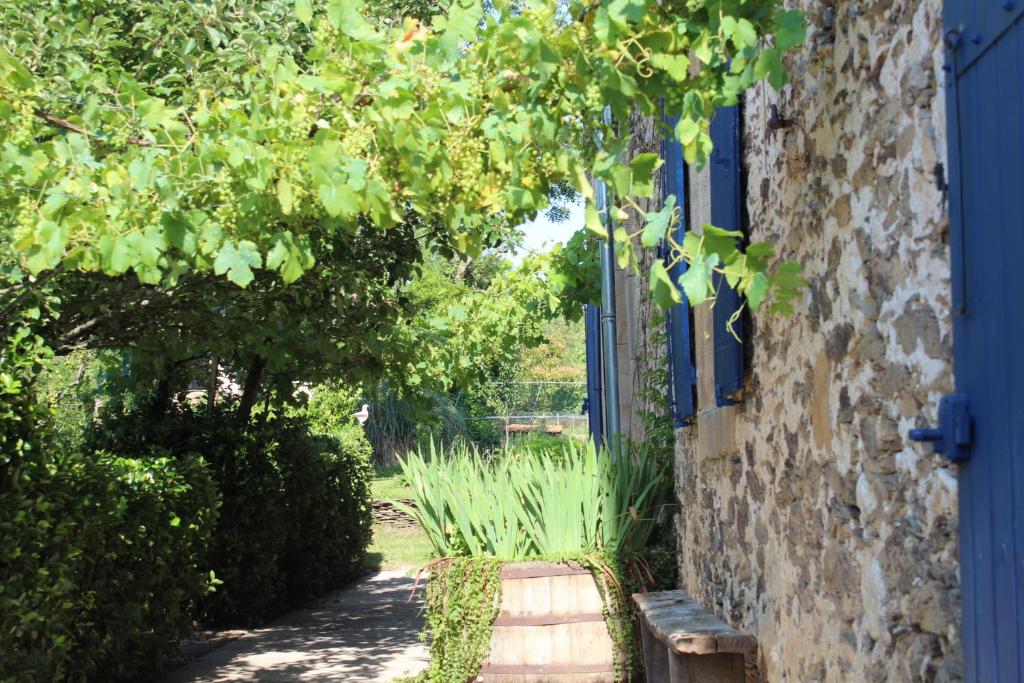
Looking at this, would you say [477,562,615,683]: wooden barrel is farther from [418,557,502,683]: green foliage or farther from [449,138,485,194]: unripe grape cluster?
[449,138,485,194]: unripe grape cluster

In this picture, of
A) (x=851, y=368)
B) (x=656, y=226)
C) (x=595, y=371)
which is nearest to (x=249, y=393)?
(x=595, y=371)

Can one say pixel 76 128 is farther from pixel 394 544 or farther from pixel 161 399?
pixel 394 544

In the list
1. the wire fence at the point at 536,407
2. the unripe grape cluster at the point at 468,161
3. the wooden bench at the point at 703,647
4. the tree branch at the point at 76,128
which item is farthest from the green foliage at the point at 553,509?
the wire fence at the point at 536,407

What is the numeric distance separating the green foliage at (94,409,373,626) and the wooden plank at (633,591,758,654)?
4.52 meters

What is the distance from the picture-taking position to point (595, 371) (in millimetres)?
11047

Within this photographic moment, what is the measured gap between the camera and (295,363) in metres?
7.90

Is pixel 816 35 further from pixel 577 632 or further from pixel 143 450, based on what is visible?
pixel 143 450

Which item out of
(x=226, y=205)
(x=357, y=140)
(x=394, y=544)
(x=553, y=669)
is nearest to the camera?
(x=357, y=140)

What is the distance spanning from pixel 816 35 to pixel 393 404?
68.6ft

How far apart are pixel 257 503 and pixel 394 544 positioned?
23.2 feet

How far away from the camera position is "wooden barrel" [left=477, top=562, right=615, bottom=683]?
5867mm

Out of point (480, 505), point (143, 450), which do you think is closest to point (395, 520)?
point (143, 450)

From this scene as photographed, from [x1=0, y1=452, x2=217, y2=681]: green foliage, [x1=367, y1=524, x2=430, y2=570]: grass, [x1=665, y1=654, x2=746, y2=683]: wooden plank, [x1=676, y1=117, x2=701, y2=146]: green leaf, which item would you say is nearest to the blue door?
[x1=676, y1=117, x2=701, y2=146]: green leaf

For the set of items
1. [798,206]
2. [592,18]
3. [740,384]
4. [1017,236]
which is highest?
[592,18]
